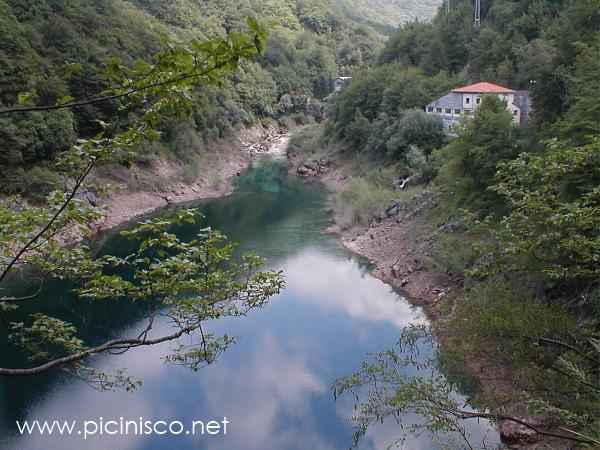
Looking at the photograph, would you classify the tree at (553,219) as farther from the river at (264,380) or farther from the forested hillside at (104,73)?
the river at (264,380)

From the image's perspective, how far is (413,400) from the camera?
6.13m

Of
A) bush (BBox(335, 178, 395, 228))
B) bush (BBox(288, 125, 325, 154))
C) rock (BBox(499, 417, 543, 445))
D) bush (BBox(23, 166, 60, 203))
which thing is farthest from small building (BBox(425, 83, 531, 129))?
bush (BBox(23, 166, 60, 203))

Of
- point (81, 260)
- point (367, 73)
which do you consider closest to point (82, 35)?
point (367, 73)

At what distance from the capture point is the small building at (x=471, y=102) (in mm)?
27469

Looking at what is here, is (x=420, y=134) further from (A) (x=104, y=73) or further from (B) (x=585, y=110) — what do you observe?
(A) (x=104, y=73)

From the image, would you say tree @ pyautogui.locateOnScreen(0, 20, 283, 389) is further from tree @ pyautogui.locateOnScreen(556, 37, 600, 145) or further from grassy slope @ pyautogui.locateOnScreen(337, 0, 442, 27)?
grassy slope @ pyautogui.locateOnScreen(337, 0, 442, 27)

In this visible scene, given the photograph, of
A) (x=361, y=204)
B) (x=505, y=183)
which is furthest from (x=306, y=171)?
(x=505, y=183)

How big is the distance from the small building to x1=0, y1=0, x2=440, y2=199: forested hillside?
1270cm

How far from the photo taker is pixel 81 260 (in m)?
4.70

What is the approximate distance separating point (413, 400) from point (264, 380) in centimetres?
832

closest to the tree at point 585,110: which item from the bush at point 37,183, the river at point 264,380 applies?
the river at point 264,380

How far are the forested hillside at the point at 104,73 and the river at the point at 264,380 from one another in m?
7.18

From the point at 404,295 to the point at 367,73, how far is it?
88.1ft

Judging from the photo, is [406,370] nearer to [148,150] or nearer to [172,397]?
[172,397]
